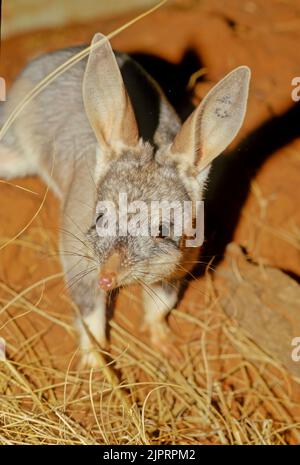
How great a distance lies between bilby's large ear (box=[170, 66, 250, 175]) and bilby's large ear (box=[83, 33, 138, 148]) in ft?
0.92

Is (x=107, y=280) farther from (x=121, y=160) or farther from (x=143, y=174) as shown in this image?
(x=121, y=160)

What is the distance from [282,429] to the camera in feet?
11.3

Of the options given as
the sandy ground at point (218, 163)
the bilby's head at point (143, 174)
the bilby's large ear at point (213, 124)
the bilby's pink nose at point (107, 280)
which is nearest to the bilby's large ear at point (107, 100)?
the bilby's head at point (143, 174)

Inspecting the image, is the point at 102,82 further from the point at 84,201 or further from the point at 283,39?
the point at 283,39

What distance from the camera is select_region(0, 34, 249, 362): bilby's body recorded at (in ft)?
10.1

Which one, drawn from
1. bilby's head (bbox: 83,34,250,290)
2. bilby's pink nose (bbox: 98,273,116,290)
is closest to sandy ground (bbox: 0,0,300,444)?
bilby's head (bbox: 83,34,250,290)

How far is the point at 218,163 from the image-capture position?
15.9 feet

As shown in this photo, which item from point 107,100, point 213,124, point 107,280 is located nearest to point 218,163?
point 213,124

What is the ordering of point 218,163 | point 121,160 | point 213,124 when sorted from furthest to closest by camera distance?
point 218,163 < point 121,160 < point 213,124

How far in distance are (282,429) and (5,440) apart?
1.50 m

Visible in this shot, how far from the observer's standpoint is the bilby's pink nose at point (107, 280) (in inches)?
112

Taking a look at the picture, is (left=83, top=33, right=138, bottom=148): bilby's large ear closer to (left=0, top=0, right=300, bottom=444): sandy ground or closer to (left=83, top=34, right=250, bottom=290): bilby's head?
(left=83, top=34, right=250, bottom=290): bilby's head

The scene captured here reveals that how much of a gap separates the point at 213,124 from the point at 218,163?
166 centimetres

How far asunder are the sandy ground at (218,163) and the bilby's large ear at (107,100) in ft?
4.02
